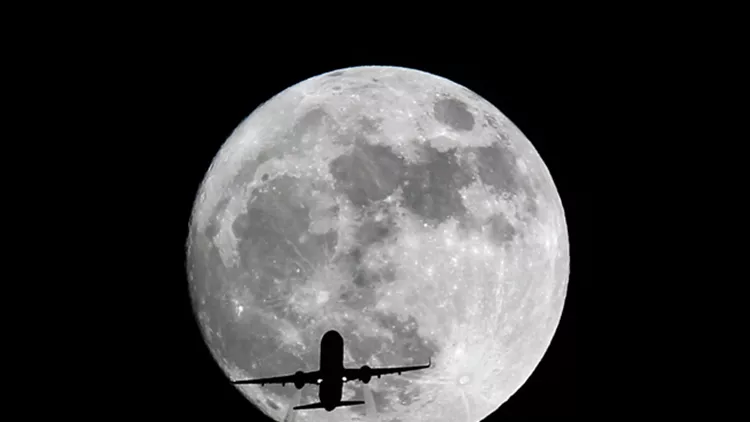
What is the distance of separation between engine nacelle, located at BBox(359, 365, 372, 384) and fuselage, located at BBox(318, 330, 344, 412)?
61 centimetres

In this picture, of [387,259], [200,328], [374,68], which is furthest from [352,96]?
[200,328]

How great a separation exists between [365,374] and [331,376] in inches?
42.5

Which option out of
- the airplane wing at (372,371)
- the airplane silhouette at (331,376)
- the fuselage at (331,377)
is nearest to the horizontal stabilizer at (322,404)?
the airplane silhouette at (331,376)

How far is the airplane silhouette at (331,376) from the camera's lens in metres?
21.8

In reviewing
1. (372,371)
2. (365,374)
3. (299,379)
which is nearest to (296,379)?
(299,379)

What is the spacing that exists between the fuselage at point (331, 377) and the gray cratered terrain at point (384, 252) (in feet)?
1.12

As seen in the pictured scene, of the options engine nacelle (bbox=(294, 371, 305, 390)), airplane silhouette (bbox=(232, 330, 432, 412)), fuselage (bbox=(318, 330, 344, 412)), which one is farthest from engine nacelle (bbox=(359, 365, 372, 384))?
engine nacelle (bbox=(294, 371, 305, 390))

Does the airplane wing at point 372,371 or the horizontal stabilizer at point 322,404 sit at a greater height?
the airplane wing at point 372,371

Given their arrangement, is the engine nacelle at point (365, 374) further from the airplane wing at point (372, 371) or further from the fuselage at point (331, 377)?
the fuselage at point (331, 377)

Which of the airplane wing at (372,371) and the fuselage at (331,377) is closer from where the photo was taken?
the airplane wing at (372,371)

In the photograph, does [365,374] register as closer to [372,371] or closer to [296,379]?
[372,371]

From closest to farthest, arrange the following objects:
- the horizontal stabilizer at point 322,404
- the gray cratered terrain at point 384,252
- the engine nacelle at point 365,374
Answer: the gray cratered terrain at point 384,252 < the engine nacelle at point 365,374 < the horizontal stabilizer at point 322,404

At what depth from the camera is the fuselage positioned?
2230 cm

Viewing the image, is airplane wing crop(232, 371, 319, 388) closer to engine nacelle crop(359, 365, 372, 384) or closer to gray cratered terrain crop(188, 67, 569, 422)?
gray cratered terrain crop(188, 67, 569, 422)
